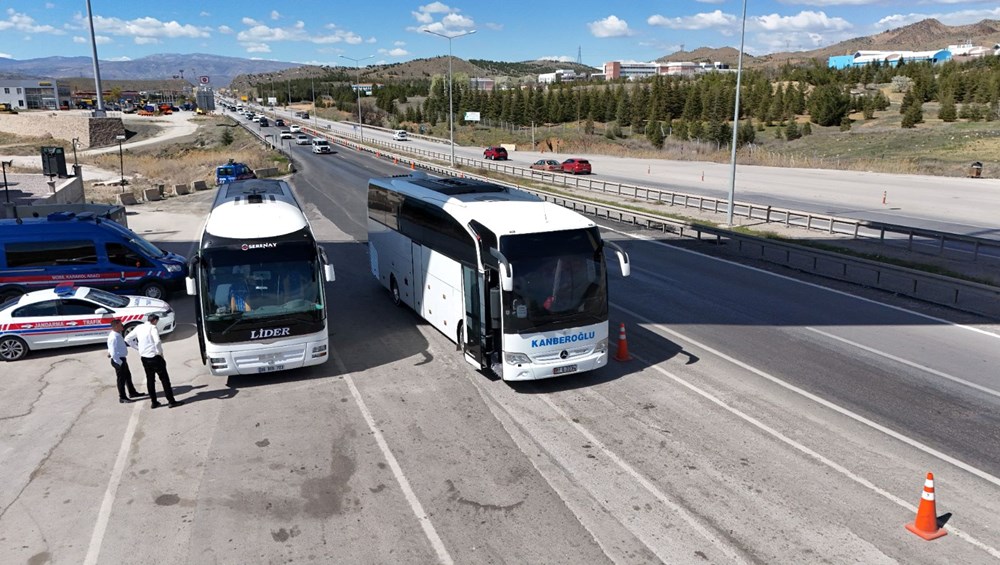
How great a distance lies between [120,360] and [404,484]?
6077 millimetres

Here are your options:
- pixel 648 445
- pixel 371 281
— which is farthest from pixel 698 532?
pixel 371 281

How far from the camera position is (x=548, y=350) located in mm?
12125

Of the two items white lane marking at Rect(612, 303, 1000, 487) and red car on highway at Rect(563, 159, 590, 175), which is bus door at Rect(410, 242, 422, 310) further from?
red car on highway at Rect(563, 159, 590, 175)

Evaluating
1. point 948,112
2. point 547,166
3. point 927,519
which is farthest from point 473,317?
point 948,112

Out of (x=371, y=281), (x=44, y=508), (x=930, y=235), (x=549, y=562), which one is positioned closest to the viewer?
(x=549, y=562)

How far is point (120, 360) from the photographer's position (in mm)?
12102

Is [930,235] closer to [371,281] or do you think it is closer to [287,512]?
[371,281]

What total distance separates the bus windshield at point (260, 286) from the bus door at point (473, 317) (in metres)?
2.69

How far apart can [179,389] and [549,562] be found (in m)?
8.56

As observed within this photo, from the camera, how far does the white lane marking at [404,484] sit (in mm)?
7883

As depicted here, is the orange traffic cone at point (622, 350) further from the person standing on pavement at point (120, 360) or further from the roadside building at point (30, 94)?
the roadside building at point (30, 94)

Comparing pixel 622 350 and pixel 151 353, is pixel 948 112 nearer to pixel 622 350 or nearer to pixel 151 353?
pixel 622 350

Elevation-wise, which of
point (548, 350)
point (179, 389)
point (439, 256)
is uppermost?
point (439, 256)

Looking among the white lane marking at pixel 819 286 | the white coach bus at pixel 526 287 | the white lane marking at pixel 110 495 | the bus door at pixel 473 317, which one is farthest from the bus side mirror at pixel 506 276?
the white lane marking at pixel 819 286
